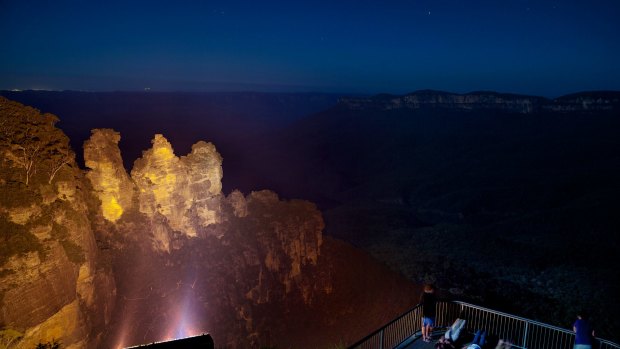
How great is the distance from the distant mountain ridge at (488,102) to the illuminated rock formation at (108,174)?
138 metres

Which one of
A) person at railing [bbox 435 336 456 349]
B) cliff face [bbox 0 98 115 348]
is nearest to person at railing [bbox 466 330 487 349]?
person at railing [bbox 435 336 456 349]

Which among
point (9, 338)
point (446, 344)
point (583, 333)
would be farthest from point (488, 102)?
point (9, 338)

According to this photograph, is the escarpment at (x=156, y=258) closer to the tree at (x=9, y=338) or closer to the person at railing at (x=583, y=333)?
the tree at (x=9, y=338)

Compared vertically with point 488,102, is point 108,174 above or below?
below

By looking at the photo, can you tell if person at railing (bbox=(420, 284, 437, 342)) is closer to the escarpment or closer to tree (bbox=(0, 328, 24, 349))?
the escarpment

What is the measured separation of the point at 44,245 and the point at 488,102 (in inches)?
5945

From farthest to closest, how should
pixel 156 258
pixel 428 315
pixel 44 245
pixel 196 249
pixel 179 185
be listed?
pixel 196 249, pixel 179 185, pixel 156 258, pixel 44 245, pixel 428 315

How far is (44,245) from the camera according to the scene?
17.0 meters

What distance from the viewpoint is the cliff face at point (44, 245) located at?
620 inches

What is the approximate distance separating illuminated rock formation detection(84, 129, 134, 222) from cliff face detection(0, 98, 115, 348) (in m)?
1.23

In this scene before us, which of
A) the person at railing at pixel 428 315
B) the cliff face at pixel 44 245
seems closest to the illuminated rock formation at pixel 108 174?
the cliff face at pixel 44 245

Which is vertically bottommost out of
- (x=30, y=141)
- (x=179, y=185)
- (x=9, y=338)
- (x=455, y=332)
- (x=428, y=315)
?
(x=9, y=338)

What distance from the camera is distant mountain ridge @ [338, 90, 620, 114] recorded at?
126 metres

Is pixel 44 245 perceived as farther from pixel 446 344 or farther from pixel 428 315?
pixel 446 344
